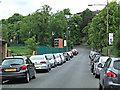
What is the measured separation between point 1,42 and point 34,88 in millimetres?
20849

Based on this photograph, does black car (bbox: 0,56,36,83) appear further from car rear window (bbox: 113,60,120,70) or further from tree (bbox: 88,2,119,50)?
tree (bbox: 88,2,119,50)

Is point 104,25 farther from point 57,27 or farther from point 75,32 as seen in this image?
point 75,32

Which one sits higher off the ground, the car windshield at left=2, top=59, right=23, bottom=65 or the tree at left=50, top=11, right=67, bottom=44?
the tree at left=50, top=11, right=67, bottom=44

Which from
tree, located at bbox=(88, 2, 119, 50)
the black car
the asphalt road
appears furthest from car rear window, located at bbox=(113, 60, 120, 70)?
tree, located at bbox=(88, 2, 119, 50)

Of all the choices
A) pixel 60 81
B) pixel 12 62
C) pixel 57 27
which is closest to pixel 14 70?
pixel 12 62

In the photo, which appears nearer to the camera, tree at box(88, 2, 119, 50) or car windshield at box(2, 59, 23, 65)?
car windshield at box(2, 59, 23, 65)

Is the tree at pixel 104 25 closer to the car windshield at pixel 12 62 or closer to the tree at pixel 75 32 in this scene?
the car windshield at pixel 12 62

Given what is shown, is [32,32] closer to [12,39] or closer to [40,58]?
[12,39]

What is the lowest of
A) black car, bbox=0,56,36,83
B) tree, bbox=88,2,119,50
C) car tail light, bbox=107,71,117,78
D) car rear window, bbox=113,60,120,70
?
black car, bbox=0,56,36,83

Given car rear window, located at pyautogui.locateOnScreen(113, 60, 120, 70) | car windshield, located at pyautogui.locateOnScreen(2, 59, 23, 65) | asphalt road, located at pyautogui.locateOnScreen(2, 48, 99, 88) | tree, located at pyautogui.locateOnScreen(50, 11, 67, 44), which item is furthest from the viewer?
tree, located at pyautogui.locateOnScreen(50, 11, 67, 44)

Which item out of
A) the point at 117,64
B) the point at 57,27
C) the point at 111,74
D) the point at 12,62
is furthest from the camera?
the point at 57,27

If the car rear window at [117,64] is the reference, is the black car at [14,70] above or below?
below

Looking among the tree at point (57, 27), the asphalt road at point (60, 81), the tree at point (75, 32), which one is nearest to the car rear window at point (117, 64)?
the asphalt road at point (60, 81)

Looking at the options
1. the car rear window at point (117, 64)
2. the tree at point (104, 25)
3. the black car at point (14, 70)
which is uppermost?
the tree at point (104, 25)
